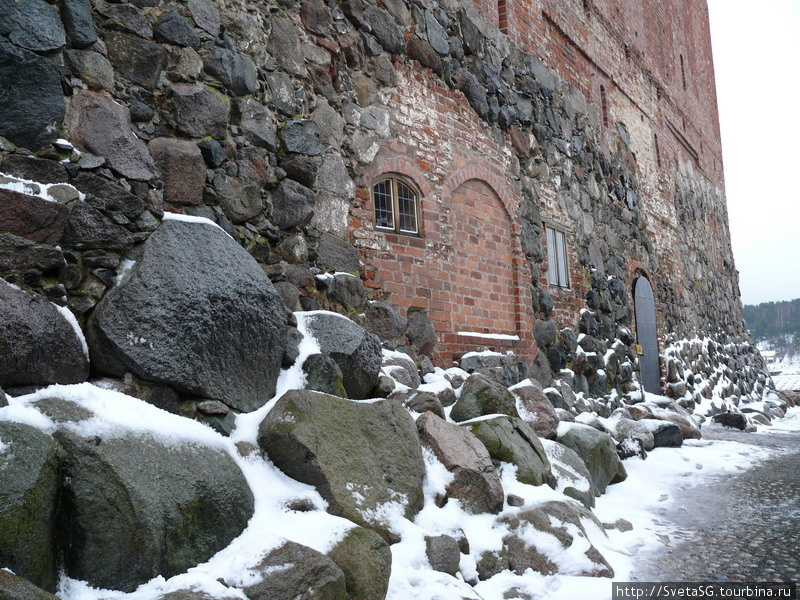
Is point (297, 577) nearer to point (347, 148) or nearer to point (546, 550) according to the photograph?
point (546, 550)

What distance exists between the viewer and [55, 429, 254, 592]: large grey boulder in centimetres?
247

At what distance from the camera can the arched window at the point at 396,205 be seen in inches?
222

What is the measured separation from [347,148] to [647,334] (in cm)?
691

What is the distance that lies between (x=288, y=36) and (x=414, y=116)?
1466 mm

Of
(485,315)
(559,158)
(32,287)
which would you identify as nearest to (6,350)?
(32,287)

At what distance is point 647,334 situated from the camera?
1056cm

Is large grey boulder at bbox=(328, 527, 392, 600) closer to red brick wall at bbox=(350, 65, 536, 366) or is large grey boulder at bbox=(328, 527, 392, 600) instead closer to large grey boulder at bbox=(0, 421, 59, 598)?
large grey boulder at bbox=(0, 421, 59, 598)

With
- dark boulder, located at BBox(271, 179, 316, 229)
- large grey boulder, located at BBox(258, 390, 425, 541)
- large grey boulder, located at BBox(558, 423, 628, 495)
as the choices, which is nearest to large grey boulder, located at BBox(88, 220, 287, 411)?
large grey boulder, located at BBox(258, 390, 425, 541)

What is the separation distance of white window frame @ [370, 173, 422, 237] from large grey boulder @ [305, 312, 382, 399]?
128 cm

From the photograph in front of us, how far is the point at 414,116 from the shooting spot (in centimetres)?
605

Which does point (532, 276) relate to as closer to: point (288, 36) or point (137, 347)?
point (288, 36)

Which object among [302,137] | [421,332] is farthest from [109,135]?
[421,332]

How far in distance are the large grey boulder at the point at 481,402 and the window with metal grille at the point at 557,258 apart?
316 centimetres

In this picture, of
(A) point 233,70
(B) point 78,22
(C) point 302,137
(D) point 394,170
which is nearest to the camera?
(B) point 78,22
